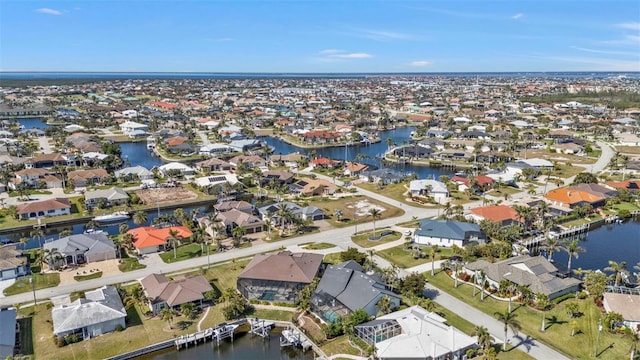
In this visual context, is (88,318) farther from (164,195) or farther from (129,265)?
(164,195)

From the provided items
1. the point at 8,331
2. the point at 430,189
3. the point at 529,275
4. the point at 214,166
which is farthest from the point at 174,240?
the point at 214,166

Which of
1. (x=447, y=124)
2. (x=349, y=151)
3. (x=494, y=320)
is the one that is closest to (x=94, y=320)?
(x=494, y=320)

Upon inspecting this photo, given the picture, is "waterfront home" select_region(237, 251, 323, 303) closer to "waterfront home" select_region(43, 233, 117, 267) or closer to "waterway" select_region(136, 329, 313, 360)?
"waterway" select_region(136, 329, 313, 360)

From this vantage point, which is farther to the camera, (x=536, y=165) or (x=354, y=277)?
(x=536, y=165)

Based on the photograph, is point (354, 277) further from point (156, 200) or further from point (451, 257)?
point (156, 200)

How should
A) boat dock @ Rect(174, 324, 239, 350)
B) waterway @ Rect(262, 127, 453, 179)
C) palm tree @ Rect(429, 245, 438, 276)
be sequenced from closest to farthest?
1. boat dock @ Rect(174, 324, 239, 350)
2. palm tree @ Rect(429, 245, 438, 276)
3. waterway @ Rect(262, 127, 453, 179)

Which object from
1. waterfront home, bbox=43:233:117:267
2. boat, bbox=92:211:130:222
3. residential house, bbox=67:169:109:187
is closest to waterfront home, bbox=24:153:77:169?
residential house, bbox=67:169:109:187
